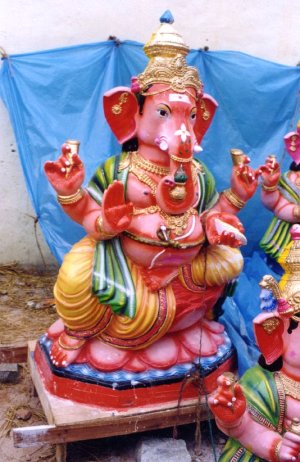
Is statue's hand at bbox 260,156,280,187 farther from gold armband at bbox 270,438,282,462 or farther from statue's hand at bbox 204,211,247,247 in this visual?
gold armband at bbox 270,438,282,462

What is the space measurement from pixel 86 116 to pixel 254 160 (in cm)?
104

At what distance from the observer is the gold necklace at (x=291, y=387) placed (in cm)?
182

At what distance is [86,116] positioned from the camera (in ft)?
11.1

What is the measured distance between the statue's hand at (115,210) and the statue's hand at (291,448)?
90 centimetres

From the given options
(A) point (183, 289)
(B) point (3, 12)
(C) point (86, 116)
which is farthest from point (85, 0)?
(A) point (183, 289)

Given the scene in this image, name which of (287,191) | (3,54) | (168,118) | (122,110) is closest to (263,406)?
(168,118)

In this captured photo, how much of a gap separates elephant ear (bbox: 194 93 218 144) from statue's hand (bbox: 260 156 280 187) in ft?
2.01

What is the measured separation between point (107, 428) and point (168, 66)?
1348 millimetres

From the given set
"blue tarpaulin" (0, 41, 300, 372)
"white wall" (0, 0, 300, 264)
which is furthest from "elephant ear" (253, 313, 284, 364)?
"white wall" (0, 0, 300, 264)

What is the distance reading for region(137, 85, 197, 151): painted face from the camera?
7.29 feet

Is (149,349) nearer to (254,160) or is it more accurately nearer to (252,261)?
(252,261)

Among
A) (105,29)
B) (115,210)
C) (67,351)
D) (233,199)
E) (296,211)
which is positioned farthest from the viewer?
(105,29)

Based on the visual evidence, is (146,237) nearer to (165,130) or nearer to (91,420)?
(165,130)

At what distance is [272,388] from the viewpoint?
183cm
